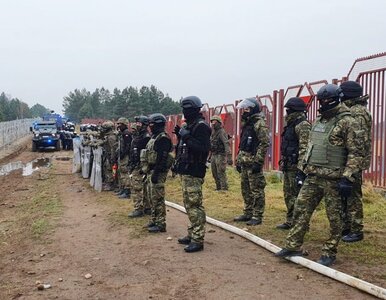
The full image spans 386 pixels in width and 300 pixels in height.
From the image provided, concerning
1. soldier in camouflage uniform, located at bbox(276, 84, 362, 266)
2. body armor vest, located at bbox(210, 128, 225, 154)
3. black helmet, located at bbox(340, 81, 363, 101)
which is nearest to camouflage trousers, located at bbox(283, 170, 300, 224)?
black helmet, located at bbox(340, 81, 363, 101)

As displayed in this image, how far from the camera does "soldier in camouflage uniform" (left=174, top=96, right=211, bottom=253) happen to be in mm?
5891

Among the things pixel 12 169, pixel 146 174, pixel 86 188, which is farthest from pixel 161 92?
pixel 146 174

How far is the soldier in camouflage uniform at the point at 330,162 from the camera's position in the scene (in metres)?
4.81

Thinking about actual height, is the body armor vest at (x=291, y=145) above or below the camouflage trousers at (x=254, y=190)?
above

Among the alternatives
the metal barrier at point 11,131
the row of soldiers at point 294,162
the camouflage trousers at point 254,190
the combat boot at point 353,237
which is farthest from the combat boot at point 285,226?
the metal barrier at point 11,131

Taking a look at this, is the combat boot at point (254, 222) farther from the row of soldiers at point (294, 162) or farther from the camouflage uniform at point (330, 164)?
the camouflage uniform at point (330, 164)

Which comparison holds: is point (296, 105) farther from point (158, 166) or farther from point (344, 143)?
point (158, 166)

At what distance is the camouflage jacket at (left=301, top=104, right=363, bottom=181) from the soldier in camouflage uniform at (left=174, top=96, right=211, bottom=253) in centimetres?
147

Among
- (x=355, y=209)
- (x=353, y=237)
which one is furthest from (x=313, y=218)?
(x=355, y=209)

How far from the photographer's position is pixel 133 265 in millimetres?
5594

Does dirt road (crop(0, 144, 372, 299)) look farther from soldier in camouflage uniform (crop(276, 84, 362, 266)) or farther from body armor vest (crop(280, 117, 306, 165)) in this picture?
body armor vest (crop(280, 117, 306, 165))

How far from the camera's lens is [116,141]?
11430 millimetres

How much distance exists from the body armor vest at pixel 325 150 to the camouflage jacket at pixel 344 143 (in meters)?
0.02

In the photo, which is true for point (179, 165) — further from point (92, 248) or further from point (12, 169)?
point (12, 169)
